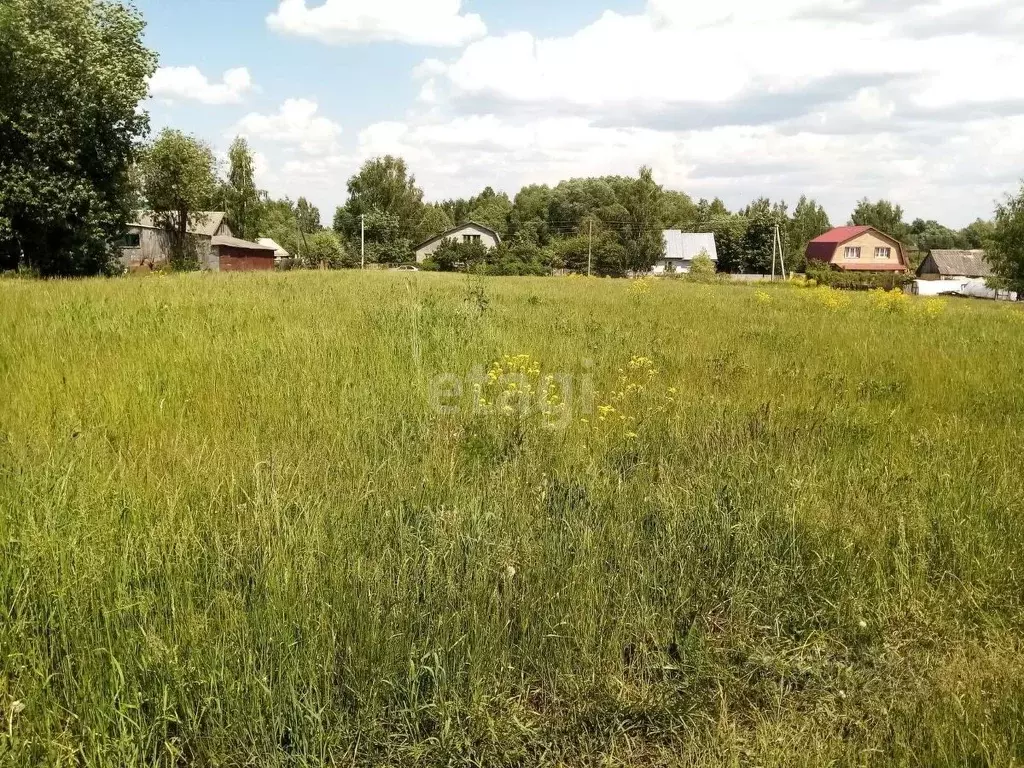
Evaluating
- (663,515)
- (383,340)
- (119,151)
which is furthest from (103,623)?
(119,151)

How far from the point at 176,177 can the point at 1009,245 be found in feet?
197

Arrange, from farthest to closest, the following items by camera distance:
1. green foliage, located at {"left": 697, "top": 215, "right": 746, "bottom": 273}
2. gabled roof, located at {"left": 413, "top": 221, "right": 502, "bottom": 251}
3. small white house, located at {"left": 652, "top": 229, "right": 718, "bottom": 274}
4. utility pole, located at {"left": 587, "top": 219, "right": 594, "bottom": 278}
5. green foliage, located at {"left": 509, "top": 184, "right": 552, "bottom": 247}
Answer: green foliage, located at {"left": 509, "top": 184, "right": 552, "bottom": 247}, small white house, located at {"left": 652, "top": 229, "right": 718, "bottom": 274}, green foliage, located at {"left": 697, "top": 215, "right": 746, "bottom": 273}, gabled roof, located at {"left": 413, "top": 221, "right": 502, "bottom": 251}, utility pole, located at {"left": 587, "top": 219, "right": 594, "bottom": 278}

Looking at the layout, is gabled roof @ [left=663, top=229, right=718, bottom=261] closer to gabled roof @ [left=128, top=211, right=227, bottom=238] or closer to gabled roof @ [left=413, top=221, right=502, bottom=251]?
gabled roof @ [left=413, top=221, right=502, bottom=251]

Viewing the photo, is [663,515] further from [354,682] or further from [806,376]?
[806,376]

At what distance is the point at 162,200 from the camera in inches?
1766

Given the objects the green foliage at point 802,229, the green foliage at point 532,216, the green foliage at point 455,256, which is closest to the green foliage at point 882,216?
the green foliage at point 802,229

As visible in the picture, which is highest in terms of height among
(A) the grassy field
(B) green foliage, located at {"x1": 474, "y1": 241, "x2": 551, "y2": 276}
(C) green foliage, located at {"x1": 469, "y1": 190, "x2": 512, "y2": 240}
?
(C) green foliage, located at {"x1": 469, "y1": 190, "x2": 512, "y2": 240}

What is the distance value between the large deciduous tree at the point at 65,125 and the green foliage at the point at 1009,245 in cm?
5676

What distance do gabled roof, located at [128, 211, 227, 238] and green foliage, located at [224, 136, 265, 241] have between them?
7.13 m

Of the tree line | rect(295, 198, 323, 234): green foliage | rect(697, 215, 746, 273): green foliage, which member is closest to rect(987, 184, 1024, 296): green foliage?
the tree line

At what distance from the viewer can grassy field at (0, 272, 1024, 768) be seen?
2.44 meters

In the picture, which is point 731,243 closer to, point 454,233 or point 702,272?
point 702,272

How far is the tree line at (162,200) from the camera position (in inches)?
987

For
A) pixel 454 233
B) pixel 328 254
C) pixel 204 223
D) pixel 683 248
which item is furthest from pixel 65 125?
pixel 683 248
